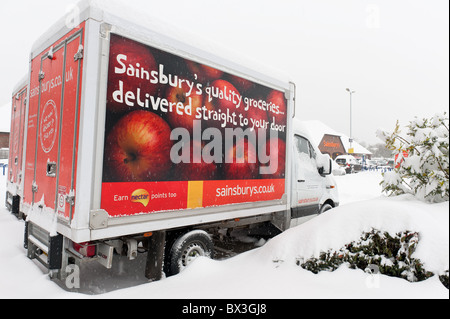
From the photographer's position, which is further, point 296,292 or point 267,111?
point 267,111

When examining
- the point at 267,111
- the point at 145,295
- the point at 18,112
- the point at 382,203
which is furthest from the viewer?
the point at 18,112

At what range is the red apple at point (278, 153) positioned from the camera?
17.3 ft

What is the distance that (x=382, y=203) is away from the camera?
370 cm

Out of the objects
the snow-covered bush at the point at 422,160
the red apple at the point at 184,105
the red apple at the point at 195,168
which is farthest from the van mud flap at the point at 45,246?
the snow-covered bush at the point at 422,160

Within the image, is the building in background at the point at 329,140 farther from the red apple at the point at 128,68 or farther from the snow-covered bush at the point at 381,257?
the red apple at the point at 128,68

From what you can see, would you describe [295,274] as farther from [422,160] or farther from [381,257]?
[422,160]

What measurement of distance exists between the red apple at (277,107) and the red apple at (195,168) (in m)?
1.58

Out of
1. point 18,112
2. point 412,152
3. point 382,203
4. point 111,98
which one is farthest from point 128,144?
point 18,112

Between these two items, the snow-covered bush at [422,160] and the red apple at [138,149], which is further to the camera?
the snow-covered bush at [422,160]

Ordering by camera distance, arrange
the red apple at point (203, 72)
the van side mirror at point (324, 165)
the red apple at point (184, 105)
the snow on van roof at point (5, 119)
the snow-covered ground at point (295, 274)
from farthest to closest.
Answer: the snow on van roof at point (5, 119) < the van side mirror at point (324, 165) < the red apple at point (203, 72) < the red apple at point (184, 105) < the snow-covered ground at point (295, 274)

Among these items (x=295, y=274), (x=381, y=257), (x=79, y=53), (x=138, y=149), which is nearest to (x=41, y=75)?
(x=79, y=53)

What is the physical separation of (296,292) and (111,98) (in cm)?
269

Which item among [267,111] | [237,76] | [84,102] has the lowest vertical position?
[84,102]
